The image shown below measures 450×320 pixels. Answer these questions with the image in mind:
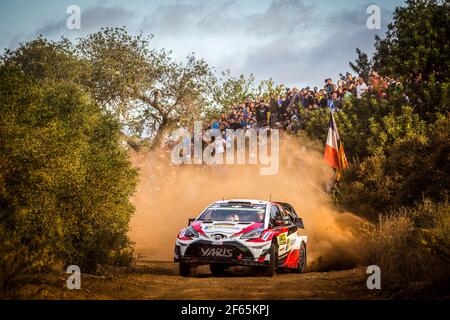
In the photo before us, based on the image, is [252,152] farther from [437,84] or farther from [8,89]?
[8,89]

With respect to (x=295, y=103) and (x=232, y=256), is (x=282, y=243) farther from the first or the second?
(x=295, y=103)

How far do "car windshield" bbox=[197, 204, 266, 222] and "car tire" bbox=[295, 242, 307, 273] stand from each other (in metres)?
1.75

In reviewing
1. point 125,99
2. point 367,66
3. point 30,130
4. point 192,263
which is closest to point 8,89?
point 30,130

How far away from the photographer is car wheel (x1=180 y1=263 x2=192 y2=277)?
14.5 metres

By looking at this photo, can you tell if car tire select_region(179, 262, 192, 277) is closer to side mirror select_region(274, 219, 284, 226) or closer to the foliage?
the foliage

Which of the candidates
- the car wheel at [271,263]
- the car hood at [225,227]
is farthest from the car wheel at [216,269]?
the car wheel at [271,263]

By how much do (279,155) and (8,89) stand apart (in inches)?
811

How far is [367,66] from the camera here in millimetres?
54625

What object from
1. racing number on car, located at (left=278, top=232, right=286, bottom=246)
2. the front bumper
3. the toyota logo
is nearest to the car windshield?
racing number on car, located at (left=278, top=232, right=286, bottom=246)

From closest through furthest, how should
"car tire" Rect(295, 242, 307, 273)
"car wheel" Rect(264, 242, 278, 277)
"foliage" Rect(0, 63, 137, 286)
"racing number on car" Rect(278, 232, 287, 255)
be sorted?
"foliage" Rect(0, 63, 137, 286), "car wheel" Rect(264, 242, 278, 277), "racing number on car" Rect(278, 232, 287, 255), "car tire" Rect(295, 242, 307, 273)

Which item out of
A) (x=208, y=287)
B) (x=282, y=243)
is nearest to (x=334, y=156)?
(x=282, y=243)

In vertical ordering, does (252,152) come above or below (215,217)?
above

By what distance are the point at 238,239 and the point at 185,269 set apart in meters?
1.37

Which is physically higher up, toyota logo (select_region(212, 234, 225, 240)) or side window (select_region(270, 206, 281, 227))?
side window (select_region(270, 206, 281, 227))
